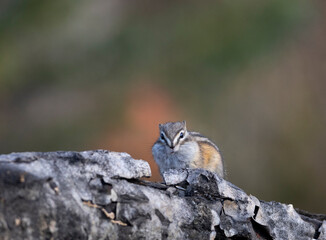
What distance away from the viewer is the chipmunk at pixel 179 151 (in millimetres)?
6316

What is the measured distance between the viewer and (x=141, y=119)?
12828 mm

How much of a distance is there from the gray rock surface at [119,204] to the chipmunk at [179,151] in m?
2.41

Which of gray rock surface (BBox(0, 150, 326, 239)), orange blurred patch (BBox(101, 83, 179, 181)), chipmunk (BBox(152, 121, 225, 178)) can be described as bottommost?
gray rock surface (BBox(0, 150, 326, 239))

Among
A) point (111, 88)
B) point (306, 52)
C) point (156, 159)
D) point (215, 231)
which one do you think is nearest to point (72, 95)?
point (111, 88)

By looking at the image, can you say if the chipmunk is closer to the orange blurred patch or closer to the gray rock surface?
the gray rock surface

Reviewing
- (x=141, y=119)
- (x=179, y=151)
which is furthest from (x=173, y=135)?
(x=141, y=119)

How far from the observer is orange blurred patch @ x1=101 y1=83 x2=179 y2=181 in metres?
12.6

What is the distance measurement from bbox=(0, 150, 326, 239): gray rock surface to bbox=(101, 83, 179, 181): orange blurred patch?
337 inches

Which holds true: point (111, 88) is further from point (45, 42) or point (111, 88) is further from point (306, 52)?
point (306, 52)

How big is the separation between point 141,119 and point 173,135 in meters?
6.54

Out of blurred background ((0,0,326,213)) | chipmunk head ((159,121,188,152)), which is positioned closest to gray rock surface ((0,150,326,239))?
chipmunk head ((159,121,188,152))

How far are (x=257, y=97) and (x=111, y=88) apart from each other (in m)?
3.14

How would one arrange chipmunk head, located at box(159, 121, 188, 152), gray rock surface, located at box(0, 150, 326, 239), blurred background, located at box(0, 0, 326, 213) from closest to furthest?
1. gray rock surface, located at box(0, 150, 326, 239)
2. chipmunk head, located at box(159, 121, 188, 152)
3. blurred background, located at box(0, 0, 326, 213)

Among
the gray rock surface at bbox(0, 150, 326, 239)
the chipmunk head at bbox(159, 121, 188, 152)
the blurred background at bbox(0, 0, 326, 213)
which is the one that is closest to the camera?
the gray rock surface at bbox(0, 150, 326, 239)
